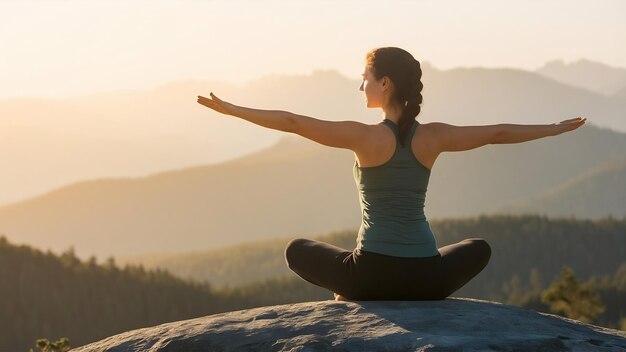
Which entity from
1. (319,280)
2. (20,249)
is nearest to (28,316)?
(20,249)

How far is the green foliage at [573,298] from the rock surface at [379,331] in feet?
162

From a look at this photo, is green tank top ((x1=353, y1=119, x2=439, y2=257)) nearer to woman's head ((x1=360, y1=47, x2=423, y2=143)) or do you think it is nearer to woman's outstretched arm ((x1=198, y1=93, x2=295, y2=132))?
woman's head ((x1=360, y1=47, x2=423, y2=143))

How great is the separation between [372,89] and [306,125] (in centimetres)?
83

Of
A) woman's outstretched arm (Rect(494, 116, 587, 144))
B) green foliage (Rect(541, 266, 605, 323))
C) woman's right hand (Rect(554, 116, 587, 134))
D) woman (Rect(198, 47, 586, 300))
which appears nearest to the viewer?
woman (Rect(198, 47, 586, 300))

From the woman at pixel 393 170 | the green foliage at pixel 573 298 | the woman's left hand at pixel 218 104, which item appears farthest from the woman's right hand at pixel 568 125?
the green foliage at pixel 573 298

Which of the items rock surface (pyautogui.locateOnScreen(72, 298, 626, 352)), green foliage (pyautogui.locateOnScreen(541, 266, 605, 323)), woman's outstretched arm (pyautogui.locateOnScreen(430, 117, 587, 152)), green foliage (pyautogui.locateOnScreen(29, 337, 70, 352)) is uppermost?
woman's outstretched arm (pyautogui.locateOnScreen(430, 117, 587, 152))

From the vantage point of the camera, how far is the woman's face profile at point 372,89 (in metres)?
8.36

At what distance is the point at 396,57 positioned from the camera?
8.31 m

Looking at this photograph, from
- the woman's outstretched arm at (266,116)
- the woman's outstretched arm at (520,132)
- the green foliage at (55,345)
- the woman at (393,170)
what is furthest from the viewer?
the green foliage at (55,345)

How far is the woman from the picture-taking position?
319 inches

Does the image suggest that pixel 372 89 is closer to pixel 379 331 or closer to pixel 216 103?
pixel 216 103

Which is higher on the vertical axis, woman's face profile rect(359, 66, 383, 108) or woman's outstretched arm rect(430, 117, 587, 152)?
woman's face profile rect(359, 66, 383, 108)

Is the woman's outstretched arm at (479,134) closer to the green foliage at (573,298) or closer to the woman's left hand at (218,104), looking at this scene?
the woman's left hand at (218,104)

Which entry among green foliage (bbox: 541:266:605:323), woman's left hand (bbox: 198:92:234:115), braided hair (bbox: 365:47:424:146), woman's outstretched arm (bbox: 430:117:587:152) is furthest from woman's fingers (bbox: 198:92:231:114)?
green foliage (bbox: 541:266:605:323)
